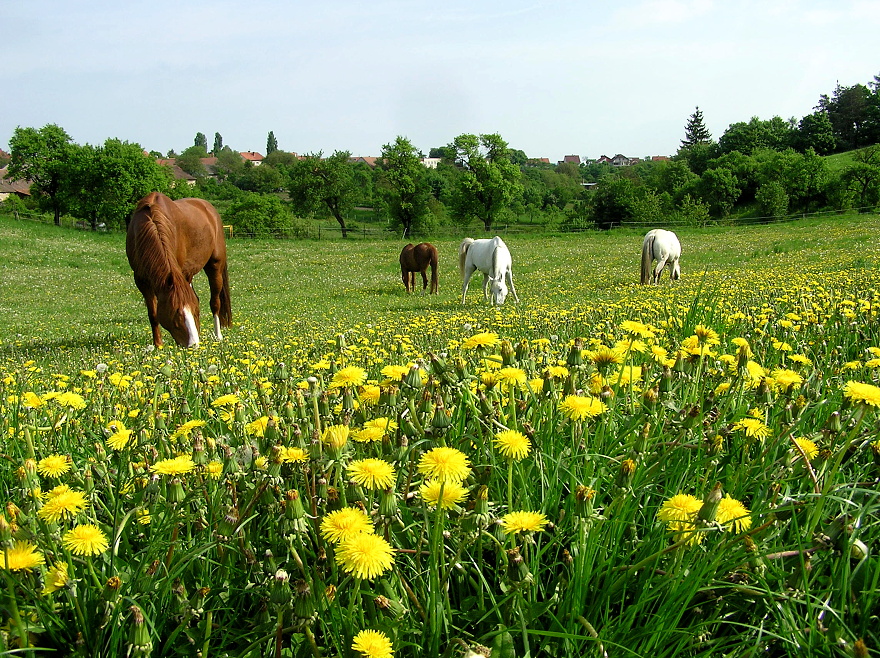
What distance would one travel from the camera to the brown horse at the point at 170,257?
898 cm

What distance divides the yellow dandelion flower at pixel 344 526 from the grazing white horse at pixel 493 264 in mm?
13371

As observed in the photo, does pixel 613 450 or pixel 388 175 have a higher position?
pixel 388 175

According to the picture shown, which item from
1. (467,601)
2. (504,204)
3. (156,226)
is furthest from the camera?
(504,204)

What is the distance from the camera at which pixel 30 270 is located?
2922 cm

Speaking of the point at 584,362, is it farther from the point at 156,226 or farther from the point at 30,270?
the point at 30,270

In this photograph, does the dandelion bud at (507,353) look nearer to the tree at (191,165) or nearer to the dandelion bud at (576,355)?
the dandelion bud at (576,355)

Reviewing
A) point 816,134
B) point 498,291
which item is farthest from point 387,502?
point 816,134

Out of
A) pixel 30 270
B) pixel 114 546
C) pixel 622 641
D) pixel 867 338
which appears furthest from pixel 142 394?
pixel 30 270

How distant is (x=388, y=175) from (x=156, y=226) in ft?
215

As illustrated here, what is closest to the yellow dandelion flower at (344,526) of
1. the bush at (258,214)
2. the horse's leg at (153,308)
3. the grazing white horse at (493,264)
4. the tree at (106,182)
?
the horse's leg at (153,308)

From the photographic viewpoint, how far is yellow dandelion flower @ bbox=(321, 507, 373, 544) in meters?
1.18

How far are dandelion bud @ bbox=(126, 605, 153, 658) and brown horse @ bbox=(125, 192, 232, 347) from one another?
7.83 metres

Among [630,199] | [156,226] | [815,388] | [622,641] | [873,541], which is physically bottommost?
[622,641]

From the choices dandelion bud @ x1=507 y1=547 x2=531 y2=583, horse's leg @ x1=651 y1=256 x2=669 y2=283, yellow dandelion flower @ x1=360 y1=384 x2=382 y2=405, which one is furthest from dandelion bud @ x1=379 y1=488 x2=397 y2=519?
horse's leg @ x1=651 y1=256 x2=669 y2=283
